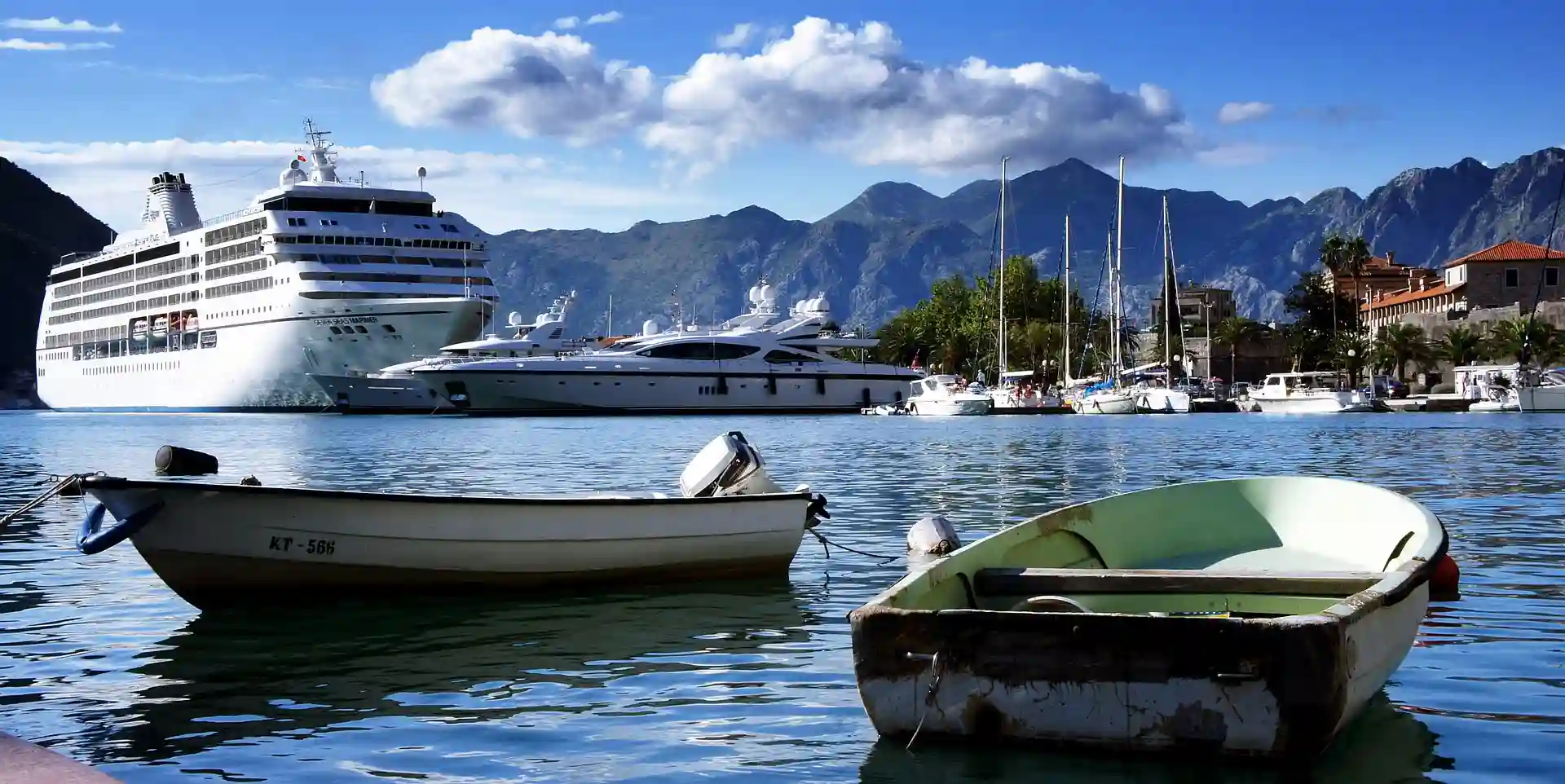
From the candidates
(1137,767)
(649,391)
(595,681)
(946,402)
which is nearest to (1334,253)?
(946,402)

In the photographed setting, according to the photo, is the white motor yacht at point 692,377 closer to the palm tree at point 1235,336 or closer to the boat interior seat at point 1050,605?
the palm tree at point 1235,336

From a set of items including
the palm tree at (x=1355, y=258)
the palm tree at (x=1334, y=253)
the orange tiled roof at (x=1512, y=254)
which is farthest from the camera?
the palm tree at (x=1334, y=253)

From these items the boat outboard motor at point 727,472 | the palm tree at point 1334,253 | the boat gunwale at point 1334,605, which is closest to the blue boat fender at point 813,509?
the boat outboard motor at point 727,472

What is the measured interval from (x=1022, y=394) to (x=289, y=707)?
79970mm

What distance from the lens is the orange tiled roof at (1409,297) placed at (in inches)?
4446

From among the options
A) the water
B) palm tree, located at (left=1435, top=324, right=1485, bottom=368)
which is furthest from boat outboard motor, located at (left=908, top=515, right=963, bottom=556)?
palm tree, located at (left=1435, top=324, right=1485, bottom=368)

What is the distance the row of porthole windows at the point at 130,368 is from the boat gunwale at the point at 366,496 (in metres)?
88.8

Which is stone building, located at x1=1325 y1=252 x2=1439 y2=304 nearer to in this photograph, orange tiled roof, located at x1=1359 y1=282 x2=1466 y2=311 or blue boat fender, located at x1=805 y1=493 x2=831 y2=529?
orange tiled roof, located at x1=1359 y1=282 x2=1466 y2=311

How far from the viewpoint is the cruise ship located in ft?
274

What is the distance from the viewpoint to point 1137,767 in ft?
21.7

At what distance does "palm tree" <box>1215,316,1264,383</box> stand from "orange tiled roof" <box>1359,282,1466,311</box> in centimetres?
877

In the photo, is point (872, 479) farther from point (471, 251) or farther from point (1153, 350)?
point (1153, 350)

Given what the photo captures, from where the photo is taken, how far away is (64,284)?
382 ft

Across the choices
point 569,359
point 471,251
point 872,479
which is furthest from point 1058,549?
point 471,251
